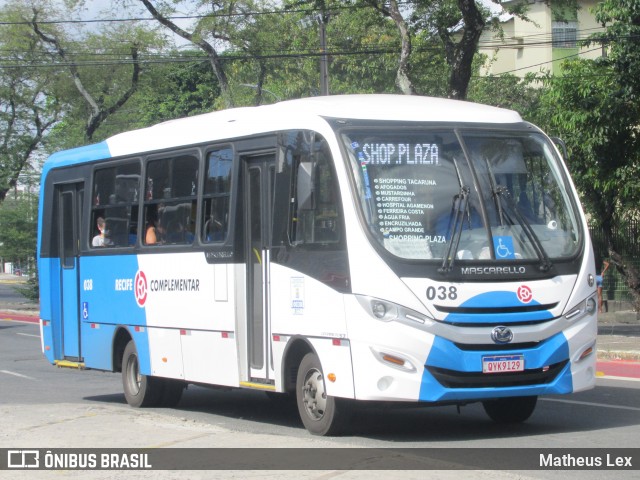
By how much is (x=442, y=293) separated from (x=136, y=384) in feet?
19.2

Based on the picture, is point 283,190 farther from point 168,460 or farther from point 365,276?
point 168,460

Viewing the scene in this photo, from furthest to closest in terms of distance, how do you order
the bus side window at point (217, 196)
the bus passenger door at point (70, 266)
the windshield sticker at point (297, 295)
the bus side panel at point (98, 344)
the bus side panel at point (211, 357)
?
the bus passenger door at point (70, 266)
the bus side panel at point (98, 344)
the bus side window at point (217, 196)
the bus side panel at point (211, 357)
the windshield sticker at point (297, 295)

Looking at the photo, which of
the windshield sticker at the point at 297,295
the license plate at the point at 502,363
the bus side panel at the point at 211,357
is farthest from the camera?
the bus side panel at the point at 211,357

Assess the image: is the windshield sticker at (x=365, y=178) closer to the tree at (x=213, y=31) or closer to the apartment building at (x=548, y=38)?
the tree at (x=213, y=31)

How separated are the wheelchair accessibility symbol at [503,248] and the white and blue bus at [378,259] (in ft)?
0.04

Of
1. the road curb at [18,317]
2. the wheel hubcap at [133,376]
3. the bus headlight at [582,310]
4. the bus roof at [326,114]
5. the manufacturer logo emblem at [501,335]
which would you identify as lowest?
the road curb at [18,317]

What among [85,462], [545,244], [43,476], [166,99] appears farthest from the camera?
[166,99]

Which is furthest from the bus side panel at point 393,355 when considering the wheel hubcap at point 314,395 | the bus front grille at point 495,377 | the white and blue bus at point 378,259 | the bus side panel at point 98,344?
the bus side panel at point 98,344

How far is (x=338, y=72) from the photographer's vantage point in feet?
174

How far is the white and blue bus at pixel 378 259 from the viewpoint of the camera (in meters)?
9.79

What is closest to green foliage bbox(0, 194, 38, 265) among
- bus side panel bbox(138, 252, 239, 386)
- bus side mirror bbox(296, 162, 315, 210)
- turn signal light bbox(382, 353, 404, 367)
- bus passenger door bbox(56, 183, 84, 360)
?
bus passenger door bbox(56, 183, 84, 360)

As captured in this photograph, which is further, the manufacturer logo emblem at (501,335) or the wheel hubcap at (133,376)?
the wheel hubcap at (133,376)

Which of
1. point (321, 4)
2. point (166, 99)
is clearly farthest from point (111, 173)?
point (166, 99)

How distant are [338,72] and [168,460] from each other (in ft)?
148
